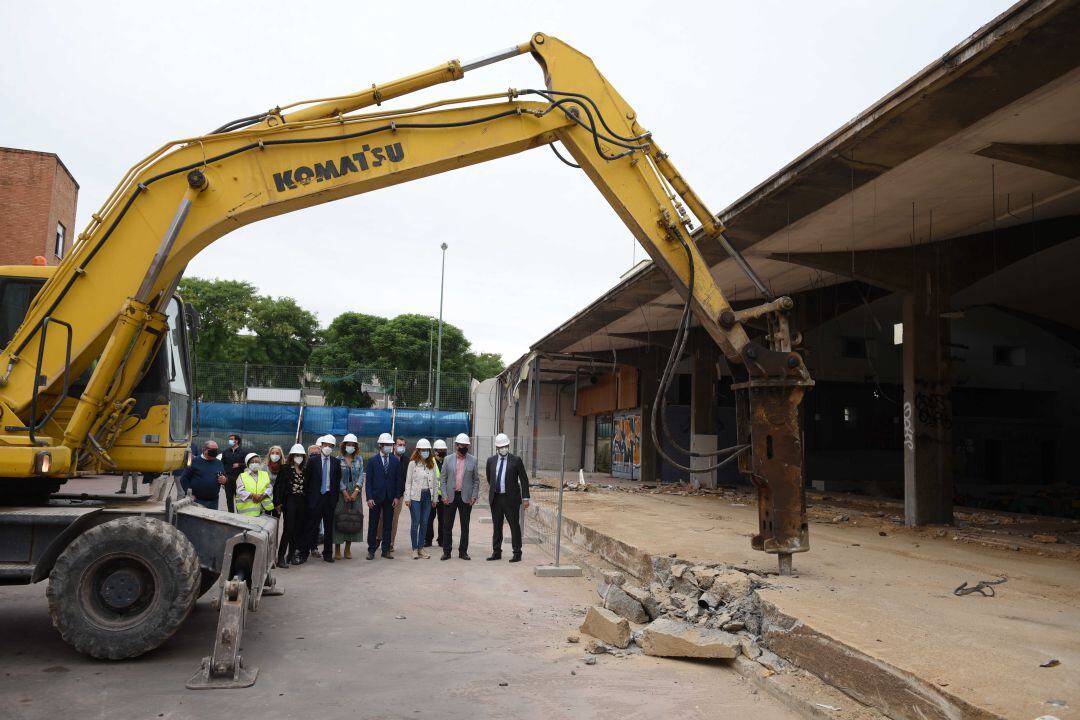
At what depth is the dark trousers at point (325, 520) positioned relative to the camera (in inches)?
445

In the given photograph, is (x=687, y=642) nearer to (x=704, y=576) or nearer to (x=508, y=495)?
(x=704, y=576)

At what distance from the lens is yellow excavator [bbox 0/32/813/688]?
6004 mm

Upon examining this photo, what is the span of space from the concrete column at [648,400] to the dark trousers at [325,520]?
56.4 ft

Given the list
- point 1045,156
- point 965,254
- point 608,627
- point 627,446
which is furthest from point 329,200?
point 627,446

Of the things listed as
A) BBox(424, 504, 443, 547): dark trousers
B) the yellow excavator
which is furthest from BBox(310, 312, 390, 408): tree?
the yellow excavator

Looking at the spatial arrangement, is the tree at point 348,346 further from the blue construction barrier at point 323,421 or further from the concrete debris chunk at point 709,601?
the concrete debris chunk at point 709,601

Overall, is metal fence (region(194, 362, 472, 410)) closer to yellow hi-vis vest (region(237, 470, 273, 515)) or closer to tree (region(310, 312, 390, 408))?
tree (region(310, 312, 390, 408))

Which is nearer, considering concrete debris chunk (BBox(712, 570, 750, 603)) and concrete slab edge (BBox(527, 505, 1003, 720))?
concrete slab edge (BBox(527, 505, 1003, 720))

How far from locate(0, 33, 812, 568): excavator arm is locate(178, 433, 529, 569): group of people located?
442 centimetres

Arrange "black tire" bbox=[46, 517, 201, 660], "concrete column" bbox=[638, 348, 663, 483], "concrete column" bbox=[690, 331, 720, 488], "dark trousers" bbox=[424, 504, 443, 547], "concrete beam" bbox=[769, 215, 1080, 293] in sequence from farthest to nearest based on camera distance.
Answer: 1. "concrete column" bbox=[638, 348, 663, 483]
2. "concrete column" bbox=[690, 331, 720, 488]
3. "concrete beam" bbox=[769, 215, 1080, 293]
4. "dark trousers" bbox=[424, 504, 443, 547]
5. "black tire" bbox=[46, 517, 201, 660]

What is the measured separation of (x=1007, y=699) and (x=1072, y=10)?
556 cm

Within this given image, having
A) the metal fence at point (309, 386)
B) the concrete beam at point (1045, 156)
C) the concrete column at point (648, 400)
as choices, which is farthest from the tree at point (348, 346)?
the concrete beam at point (1045, 156)

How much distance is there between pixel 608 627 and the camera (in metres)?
6.76

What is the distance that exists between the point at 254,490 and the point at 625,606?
5.66 m
